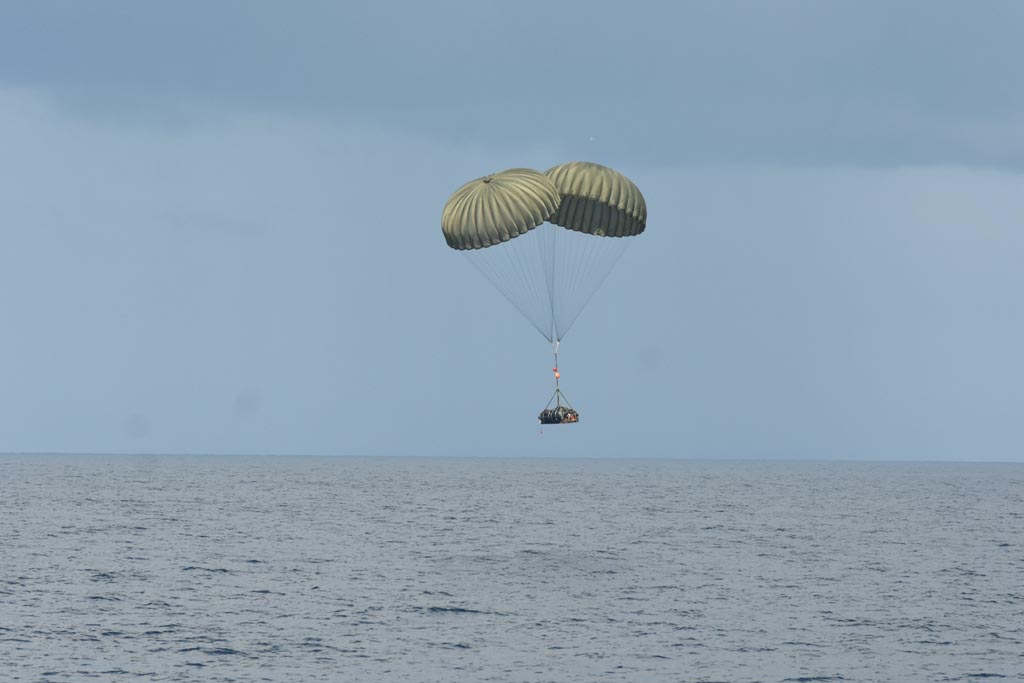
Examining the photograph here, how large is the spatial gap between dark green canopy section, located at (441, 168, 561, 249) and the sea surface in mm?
16932

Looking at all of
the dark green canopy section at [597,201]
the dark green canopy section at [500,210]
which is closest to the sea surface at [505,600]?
the dark green canopy section at [500,210]

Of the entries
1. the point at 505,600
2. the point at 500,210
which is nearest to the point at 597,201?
the point at 500,210

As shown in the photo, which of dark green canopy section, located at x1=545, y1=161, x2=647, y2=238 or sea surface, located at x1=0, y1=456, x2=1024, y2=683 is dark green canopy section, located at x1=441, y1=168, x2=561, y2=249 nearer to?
dark green canopy section, located at x1=545, y1=161, x2=647, y2=238

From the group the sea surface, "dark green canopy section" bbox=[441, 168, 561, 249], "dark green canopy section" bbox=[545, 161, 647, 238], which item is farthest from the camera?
"dark green canopy section" bbox=[545, 161, 647, 238]

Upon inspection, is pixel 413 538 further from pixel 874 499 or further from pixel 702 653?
pixel 874 499

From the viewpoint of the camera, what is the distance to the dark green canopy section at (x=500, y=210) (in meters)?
52.1

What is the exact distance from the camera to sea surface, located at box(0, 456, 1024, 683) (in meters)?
46.1

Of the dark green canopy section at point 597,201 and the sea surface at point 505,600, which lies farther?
the dark green canopy section at point 597,201

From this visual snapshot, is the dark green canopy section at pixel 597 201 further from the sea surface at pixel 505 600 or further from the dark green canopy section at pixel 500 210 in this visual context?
the sea surface at pixel 505 600

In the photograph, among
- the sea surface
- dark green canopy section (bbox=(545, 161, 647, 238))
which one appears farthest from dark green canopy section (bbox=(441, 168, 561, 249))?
the sea surface

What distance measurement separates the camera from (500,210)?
52.3m

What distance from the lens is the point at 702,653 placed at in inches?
1913

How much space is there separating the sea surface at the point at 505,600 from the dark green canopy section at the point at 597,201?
18008 millimetres

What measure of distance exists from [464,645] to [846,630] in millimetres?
16998
